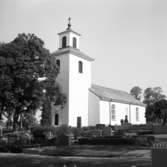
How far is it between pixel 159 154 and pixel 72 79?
29.8 meters

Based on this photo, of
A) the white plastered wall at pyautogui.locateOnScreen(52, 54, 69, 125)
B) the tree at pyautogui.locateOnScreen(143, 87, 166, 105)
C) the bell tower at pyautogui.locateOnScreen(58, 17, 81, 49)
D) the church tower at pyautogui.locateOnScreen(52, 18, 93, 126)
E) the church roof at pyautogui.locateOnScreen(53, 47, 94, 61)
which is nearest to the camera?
the white plastered wall at pyautogui.locateOnScreen(52, 54, 69, 125)

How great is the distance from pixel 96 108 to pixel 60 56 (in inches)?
366

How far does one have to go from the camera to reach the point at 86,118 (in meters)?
39.0

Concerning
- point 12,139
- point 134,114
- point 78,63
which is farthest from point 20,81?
point 134,114

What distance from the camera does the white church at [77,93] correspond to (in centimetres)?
3681

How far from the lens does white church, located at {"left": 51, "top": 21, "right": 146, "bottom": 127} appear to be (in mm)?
36812

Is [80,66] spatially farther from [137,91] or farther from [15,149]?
[137,91]

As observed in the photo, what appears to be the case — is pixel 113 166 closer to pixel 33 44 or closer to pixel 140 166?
pixel 140 166

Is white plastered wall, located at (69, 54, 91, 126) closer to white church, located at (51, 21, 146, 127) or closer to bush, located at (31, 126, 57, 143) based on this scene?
white church, located at (51, 21, 146, 127)

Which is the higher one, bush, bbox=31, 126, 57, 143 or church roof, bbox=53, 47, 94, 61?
church roof, bbox=53, 47, 94, 61

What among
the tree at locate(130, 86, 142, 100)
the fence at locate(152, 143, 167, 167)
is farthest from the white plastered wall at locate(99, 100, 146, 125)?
the tree at locate(130, 86, 142, 100)

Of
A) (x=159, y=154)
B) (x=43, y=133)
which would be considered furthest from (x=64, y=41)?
(x=159, y=154)

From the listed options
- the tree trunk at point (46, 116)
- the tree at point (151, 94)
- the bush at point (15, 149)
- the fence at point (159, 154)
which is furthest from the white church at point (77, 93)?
the tree at point (151, 94)

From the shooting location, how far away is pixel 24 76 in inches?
1131
